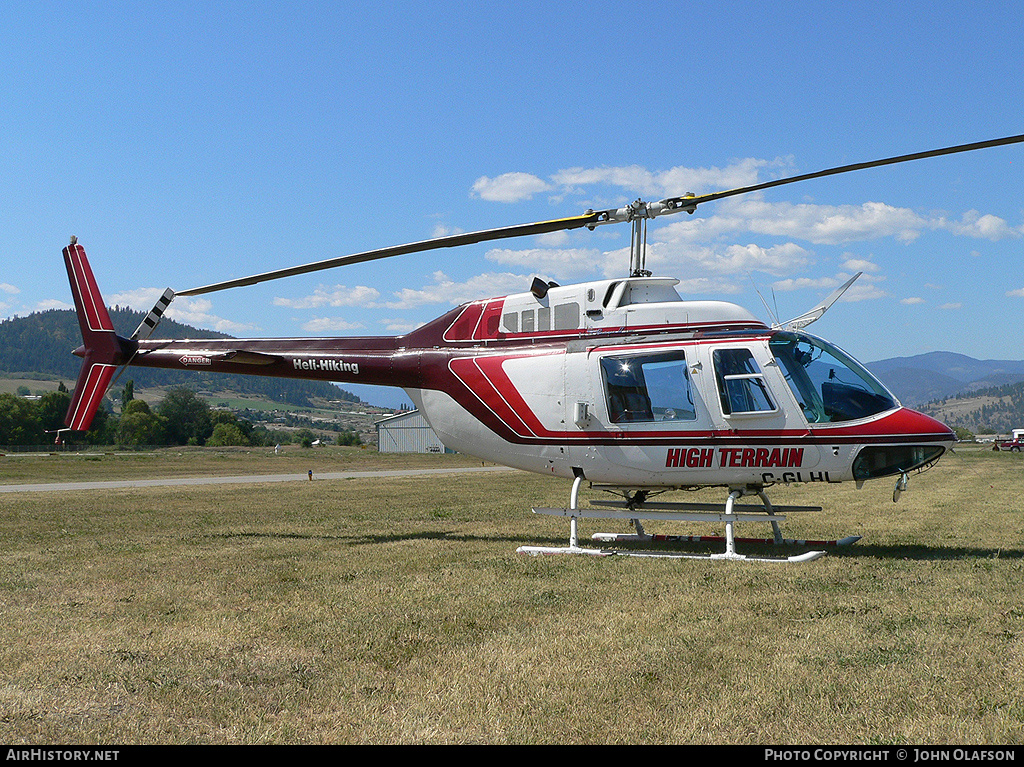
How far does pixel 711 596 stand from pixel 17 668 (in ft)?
19.2

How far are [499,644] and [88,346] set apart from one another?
12722 millimetres

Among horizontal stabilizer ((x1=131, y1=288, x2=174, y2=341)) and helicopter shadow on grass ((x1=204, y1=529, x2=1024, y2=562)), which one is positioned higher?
horizontal stabilizer ((x1=131, y1=288, x2=174, y2=341))

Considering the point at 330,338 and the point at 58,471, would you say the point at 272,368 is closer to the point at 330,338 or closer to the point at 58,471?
the point at 330,338

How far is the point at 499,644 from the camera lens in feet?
20.7

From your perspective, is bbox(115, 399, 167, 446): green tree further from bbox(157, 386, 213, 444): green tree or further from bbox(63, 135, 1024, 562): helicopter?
bbox(63, 135, 1024, 562): helicopter

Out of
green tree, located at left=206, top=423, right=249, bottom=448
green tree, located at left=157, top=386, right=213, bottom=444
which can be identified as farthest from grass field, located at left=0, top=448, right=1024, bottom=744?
green tree, located at left=157, top=386, right=213, bottom=444

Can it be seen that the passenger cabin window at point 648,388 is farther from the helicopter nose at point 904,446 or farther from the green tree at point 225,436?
the green tree at point 225,436

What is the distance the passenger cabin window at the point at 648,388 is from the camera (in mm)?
11164

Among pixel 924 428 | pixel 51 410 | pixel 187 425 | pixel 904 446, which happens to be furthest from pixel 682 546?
pixel 187 425

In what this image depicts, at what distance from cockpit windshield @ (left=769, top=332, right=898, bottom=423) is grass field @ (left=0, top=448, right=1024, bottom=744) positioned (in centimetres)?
195

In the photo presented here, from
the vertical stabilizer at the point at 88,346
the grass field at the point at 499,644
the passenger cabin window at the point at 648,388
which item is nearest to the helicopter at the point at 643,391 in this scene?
the passenger cabin window at the point at 648,388

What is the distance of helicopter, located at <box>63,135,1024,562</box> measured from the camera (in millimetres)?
10609

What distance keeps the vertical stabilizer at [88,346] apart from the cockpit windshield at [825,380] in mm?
12220

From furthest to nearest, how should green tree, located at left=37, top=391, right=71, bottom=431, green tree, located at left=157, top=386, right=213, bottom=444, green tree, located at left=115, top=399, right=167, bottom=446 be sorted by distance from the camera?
green tree, located at left=157, top=386, right=213, bottom=444
green tree, located at left=115, top=399, right=167, bottom=446
green tree, located at left=37, top=391, right=71, bottom=431
